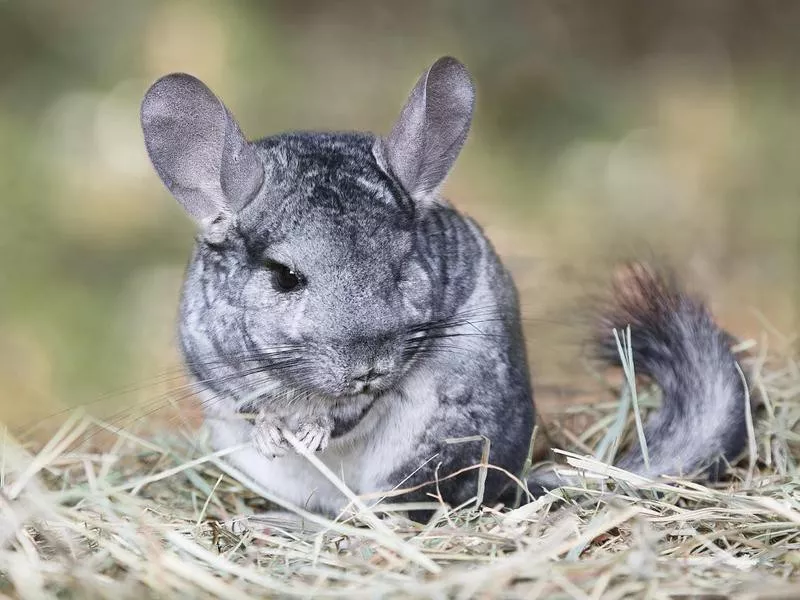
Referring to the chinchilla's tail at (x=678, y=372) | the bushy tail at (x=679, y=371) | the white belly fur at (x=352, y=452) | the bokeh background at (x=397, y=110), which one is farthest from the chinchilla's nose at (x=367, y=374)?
the bokeh background at (x=397, y=110)

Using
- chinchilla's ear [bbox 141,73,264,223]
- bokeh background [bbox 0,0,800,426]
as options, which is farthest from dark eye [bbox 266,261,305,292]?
bokeh background [bbox 0,0,800,426]

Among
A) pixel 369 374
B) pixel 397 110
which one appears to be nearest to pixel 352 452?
pixel 369 374

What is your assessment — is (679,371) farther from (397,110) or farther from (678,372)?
(397,110)

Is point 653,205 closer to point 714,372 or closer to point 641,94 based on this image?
point 641,94

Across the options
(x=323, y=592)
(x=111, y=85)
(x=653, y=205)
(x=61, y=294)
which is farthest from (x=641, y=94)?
(x=323, y=592)

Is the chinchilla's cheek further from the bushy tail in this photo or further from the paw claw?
the bushy tail

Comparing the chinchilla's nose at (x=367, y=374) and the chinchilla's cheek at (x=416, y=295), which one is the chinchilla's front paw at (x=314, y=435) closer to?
the chinchilla's nose at (x=367, y=374)
